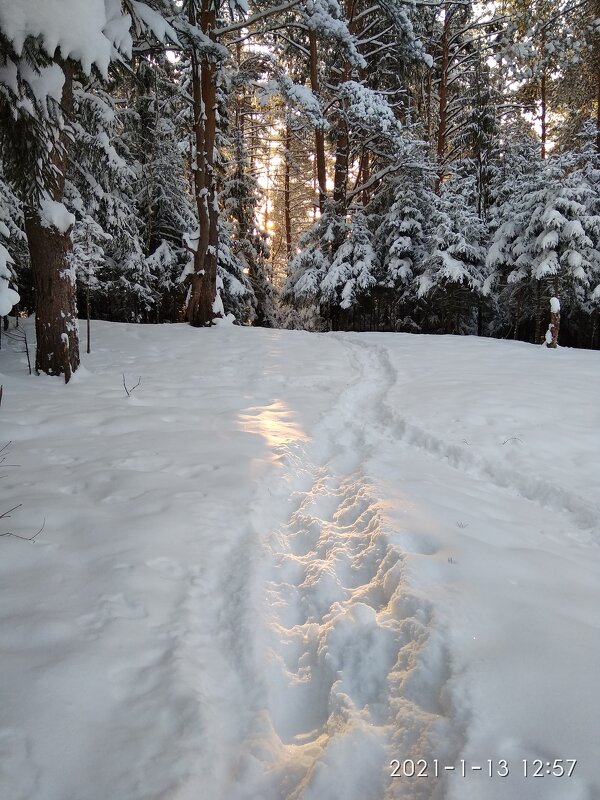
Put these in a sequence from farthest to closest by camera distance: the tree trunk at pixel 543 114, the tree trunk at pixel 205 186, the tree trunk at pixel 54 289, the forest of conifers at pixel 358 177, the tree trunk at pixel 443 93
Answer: the tree trunk at pixel 543 114 → the tree trunk at pixel 443 93 → the tree trunk at pixel 205 186 → the forest of conifers at pixel 358 177 → the tree trunk at pixel 54 289

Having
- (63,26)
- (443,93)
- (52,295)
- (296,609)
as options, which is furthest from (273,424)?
(443,93)

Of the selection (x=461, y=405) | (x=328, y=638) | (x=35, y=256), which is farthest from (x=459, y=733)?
(x=35, y=256)

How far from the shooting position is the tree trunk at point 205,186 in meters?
12.3

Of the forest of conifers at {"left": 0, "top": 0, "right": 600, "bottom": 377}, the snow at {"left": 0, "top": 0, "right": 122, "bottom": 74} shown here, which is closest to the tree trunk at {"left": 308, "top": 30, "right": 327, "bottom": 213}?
the forest of conifers at {"left": 0, "top": 0, "right": 600, "bottom": 377}

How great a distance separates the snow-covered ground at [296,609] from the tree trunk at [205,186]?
8.42 metres

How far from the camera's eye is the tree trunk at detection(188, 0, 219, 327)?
1234 cm

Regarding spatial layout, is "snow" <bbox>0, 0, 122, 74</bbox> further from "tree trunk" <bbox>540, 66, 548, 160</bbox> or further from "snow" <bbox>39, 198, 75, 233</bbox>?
"tree trunk" <bbox>540, 66, 548, 160</bbox>

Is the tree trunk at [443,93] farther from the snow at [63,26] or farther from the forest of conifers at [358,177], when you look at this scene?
the snow at [63,26]

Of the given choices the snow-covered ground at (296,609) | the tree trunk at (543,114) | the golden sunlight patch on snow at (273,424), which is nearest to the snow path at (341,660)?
the snow-covered ground at (296,609)

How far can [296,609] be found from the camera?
268 cm

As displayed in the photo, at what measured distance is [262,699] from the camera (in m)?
2.06

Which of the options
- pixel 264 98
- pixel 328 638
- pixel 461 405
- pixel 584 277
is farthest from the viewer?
pixel 584 277

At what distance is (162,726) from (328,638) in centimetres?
90

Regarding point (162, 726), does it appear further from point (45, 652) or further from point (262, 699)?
point (45, 652)
